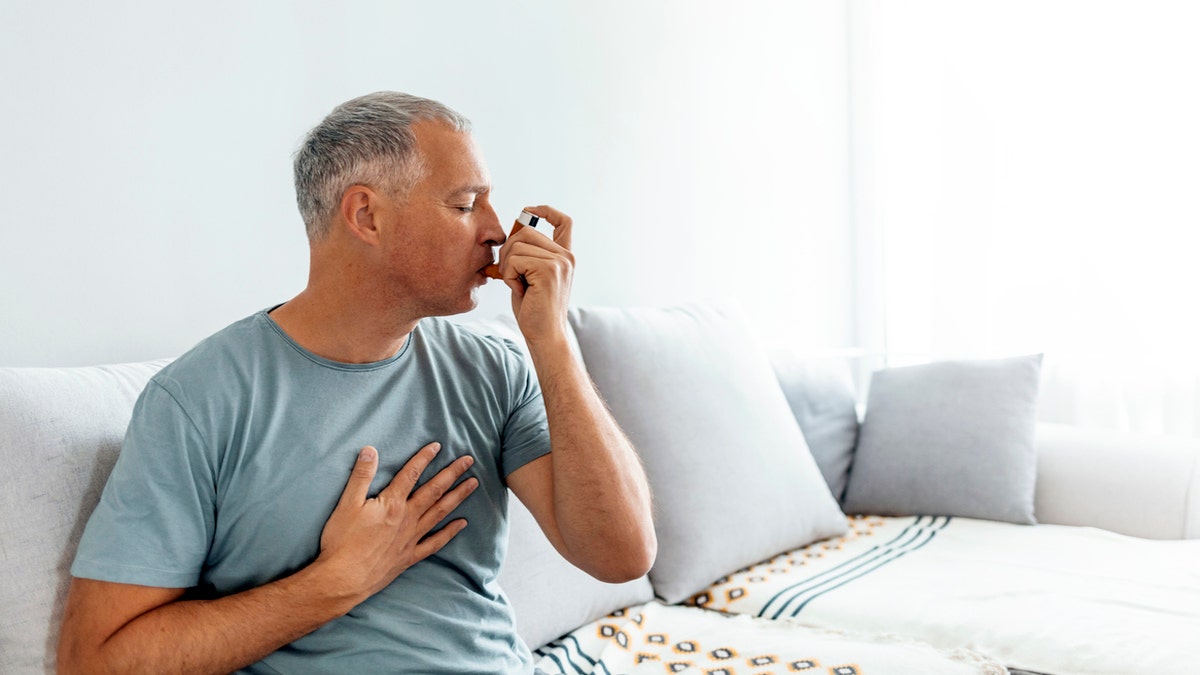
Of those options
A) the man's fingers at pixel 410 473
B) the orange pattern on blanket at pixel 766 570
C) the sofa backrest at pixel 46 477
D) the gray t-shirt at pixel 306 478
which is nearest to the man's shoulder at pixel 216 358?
the gray t-shirt at pixel 306 478

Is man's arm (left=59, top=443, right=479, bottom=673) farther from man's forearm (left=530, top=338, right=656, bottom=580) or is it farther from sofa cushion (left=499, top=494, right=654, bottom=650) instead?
sofa cushion (left=499, top=494, right=654, bottom=650)

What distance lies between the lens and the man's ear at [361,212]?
1.29 meters

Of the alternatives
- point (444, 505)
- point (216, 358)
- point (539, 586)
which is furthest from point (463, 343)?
point (539, 586)

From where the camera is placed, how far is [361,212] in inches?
50.9

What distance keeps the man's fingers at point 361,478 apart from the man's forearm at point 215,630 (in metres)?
0.09

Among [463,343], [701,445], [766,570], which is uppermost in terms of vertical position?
[463,343]

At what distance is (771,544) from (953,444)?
595mm

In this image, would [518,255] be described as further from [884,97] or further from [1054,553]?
[884,97]

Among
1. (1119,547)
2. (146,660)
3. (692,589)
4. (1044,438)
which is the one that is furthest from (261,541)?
(1044,438)

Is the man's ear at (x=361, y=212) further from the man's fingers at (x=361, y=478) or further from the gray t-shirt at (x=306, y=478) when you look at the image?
the man's fingers at (x=361, y=478)

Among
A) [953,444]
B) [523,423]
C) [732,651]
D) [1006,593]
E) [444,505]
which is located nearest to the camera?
[444,505]

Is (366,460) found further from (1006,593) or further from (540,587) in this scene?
(1006,593)

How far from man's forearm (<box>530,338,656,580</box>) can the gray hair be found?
287 millimetres

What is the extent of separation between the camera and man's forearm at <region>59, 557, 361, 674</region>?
107cm
